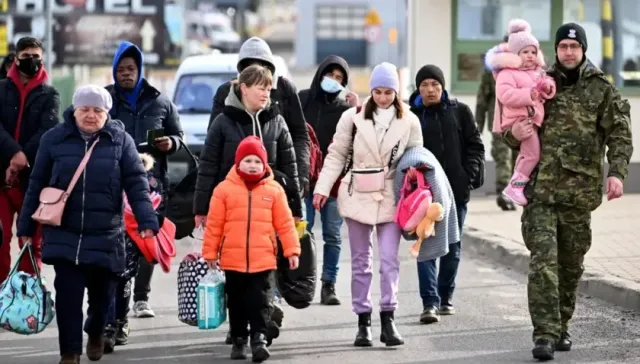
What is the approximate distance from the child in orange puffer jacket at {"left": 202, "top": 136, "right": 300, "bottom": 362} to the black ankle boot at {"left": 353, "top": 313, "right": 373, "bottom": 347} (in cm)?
86

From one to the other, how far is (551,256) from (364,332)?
136cm

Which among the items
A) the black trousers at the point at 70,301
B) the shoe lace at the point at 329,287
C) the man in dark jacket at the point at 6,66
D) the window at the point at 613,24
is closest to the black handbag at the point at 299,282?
the black trousers at the point at 70,301

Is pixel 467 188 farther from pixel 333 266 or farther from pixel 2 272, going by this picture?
pixel 2 272

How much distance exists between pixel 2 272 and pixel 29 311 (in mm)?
2069

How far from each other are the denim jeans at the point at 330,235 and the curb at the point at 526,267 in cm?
199

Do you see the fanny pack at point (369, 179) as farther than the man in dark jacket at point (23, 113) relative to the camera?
No

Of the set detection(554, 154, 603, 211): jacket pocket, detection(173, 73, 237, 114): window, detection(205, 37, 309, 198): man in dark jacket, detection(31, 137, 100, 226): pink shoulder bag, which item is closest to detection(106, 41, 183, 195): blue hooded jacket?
detection(205, 37, 309, 198): man in dark jacket

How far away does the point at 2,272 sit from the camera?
451 inches

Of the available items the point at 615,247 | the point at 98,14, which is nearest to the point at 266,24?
the point at 98,14

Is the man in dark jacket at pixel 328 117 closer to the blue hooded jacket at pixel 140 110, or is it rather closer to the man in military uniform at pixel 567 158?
the blue hooded jacket at pixel 140 110

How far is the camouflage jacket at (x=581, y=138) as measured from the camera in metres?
9.64

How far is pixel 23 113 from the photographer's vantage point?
1136 cm

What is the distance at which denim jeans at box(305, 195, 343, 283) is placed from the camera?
1242 cm

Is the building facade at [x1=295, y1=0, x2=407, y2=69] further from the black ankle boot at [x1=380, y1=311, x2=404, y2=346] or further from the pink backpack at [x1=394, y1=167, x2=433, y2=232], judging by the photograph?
the black ankle boot at [x1=380, y1=311, x2=404, y2=346]
